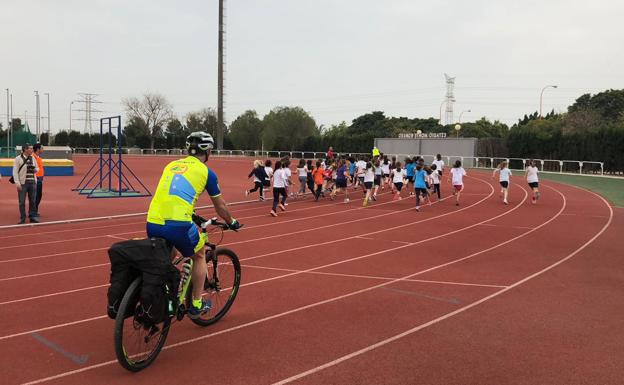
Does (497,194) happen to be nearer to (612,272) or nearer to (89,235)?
(612,272)

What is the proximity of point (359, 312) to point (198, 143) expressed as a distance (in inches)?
107

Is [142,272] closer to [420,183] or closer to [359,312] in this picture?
[359,312]

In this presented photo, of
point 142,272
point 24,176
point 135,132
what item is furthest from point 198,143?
point 135,132

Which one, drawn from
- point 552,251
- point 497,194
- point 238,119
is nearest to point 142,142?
point 238,119

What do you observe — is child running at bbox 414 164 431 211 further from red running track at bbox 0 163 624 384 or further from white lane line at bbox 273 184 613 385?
white lane line at bbox 273 184 613 385

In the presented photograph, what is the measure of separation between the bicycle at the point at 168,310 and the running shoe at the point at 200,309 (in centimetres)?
5

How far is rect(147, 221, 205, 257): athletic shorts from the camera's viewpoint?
439cm

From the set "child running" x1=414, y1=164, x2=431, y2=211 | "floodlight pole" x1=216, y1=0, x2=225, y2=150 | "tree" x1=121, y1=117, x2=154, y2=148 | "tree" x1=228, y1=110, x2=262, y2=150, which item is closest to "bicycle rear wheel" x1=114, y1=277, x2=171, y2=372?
"child running" x1=414, y1=164, x2=431, y2=211

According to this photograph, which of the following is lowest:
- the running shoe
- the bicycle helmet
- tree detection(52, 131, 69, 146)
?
the running shoe

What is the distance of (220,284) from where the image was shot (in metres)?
5.46

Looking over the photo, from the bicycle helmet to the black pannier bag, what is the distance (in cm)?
93

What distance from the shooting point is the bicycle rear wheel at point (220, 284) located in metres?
5.26

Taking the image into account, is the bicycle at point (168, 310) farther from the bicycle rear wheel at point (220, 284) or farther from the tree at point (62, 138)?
the tree at point (62, 138)

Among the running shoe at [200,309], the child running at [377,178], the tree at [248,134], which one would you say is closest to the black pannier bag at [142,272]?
the running shoe at [200,309]
